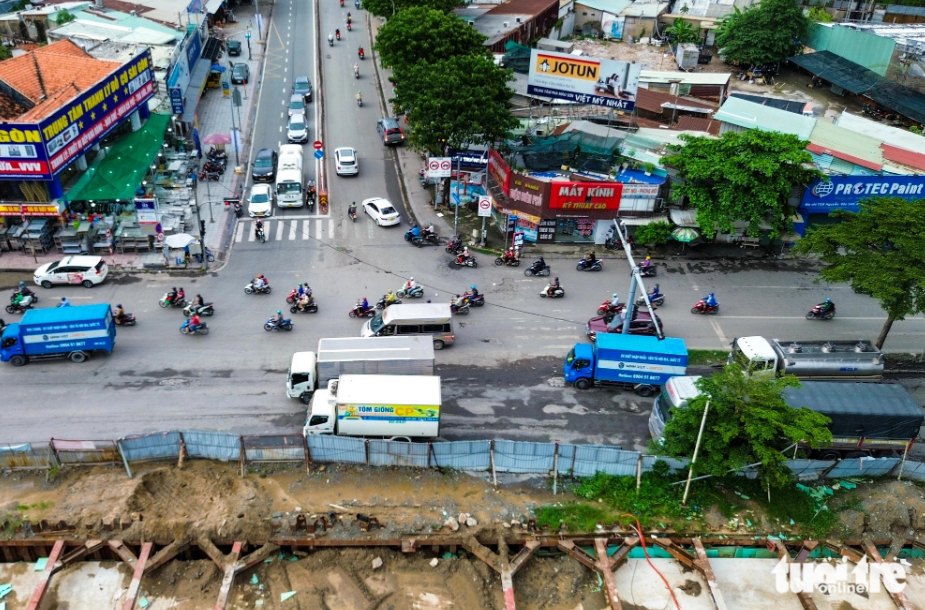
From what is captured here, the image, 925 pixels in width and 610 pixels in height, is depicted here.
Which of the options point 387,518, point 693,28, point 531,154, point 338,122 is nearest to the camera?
point 387,518

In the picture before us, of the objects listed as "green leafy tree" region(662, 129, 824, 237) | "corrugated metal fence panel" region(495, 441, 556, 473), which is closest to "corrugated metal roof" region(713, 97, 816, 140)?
"green leafy tree" region(662, 129, 824, 237)

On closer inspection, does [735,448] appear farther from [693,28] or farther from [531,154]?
[693,28]

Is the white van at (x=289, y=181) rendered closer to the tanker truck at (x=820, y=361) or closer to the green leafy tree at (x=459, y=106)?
the green leafy tree at (x=459, y=106)

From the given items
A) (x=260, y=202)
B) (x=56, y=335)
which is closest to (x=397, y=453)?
(x=56, y=335)

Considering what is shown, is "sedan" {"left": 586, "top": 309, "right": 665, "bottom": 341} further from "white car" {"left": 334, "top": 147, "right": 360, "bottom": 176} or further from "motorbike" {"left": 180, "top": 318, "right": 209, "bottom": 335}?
"white car" {"left": 334, "top": 147, "right": 360, "bottom": 176}

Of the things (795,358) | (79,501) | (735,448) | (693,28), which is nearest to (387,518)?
(79,501)
